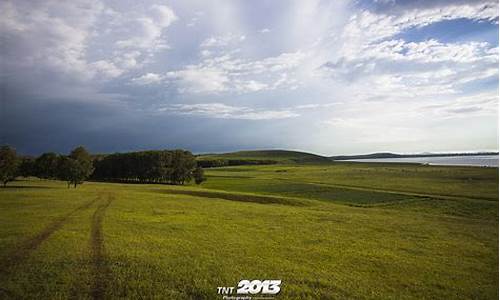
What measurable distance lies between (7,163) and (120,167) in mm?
41034

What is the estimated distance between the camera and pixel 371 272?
1414cm

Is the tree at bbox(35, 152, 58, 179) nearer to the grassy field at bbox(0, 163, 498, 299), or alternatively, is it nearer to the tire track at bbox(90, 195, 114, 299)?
the grassy field at bbox(0, 163, 498, 299)

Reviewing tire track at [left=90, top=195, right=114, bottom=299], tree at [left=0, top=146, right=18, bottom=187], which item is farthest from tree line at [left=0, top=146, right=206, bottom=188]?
tire track at [left=90, top=195, right=114, bottom=299]

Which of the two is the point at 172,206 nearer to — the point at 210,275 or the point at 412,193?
the point at 210,275

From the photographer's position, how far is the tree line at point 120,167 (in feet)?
183

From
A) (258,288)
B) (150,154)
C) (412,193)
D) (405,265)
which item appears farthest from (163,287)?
(150,154)

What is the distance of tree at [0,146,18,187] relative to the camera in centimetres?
4531

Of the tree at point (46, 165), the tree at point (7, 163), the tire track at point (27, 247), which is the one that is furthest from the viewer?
the tree at point (46, 165)

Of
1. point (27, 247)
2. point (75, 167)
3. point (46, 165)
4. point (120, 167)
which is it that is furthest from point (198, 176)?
point (27, 247)

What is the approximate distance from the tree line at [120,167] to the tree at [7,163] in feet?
9.31

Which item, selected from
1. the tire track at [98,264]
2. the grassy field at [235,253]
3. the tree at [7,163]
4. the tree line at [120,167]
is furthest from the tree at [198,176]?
the tire track at [98,264]

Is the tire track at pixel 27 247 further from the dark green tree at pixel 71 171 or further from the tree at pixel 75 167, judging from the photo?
the tree at pixel 75 167

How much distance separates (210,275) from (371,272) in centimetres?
704

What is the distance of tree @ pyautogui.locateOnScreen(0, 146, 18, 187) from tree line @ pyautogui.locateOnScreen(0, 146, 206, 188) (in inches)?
112
